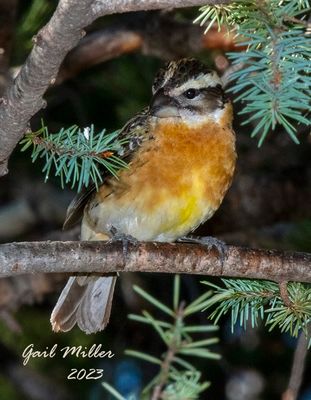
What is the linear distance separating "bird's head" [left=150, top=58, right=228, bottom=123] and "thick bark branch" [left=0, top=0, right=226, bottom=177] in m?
1.35

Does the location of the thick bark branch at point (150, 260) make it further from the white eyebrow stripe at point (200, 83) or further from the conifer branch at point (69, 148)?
the white eyebrow stripe at point (200, 83)

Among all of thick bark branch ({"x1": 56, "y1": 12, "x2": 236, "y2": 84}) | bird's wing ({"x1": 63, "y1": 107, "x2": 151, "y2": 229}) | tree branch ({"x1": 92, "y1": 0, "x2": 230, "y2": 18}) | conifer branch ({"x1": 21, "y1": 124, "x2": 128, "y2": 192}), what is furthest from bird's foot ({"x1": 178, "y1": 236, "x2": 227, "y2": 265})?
thick bark branch ({"x1": 56, "y1": 12, "x2": 236, "y2": 84})

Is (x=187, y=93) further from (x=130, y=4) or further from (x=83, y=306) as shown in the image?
(x=130, y=4)

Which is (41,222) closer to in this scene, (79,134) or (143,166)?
(143,166)

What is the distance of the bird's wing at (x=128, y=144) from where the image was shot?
3.95 meters

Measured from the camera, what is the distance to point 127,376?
5.03m

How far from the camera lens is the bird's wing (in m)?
3.95

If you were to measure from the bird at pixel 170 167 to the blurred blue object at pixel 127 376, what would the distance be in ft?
2.74

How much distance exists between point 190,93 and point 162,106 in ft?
0.53

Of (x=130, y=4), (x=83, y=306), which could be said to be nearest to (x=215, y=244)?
(x=83, y=306)

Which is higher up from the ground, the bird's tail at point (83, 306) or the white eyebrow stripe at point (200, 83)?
the white eyebrow stripe at point (200, 83)

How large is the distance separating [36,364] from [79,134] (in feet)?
8.29

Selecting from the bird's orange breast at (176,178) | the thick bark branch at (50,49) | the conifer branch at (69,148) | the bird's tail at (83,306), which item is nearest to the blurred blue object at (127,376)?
the bird's tail at (83,306)

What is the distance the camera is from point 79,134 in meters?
2.84
